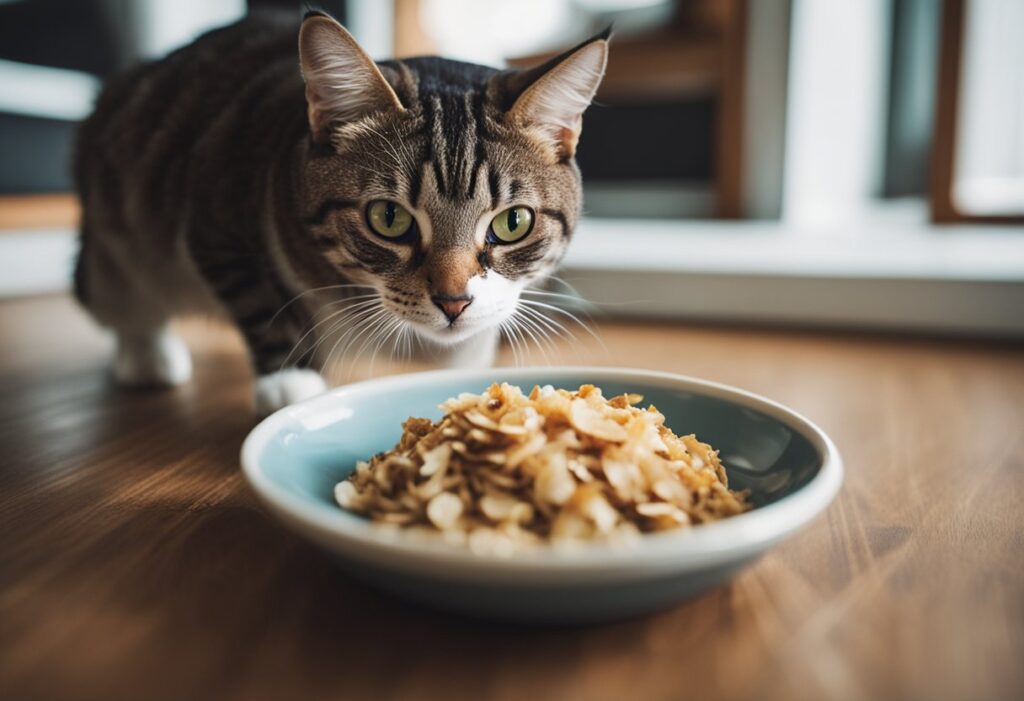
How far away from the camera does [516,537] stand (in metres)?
0.49

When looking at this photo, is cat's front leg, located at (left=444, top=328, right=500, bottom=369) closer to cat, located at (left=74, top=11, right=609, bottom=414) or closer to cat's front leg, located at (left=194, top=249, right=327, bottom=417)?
cat, located at (left=74, top=11, right=609, bottom=414)

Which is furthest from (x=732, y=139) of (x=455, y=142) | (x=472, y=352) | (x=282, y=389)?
(x=282, y=389)

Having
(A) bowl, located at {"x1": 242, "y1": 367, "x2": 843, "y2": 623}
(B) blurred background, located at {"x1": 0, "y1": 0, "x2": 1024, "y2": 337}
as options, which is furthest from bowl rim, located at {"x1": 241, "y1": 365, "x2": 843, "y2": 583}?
(B) blurred background, located at {"x1": 0, "y1": 0, "x2": 1024, "y2": 337}

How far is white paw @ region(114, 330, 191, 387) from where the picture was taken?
1.17 m

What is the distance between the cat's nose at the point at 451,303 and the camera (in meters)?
0.85

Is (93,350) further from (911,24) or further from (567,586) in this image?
(911,24)

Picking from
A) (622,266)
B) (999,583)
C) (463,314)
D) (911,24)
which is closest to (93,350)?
(463,314)

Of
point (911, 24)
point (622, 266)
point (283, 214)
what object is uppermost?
point (911, 24)

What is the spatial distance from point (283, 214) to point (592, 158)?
5.10 feet

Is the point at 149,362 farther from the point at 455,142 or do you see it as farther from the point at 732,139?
the point at 732,139

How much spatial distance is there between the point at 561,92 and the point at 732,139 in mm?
1281

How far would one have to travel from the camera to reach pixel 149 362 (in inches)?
46.3

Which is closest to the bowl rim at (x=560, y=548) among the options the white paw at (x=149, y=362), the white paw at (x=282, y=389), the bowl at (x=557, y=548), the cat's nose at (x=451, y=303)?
the bowl at (x=557, y=548)

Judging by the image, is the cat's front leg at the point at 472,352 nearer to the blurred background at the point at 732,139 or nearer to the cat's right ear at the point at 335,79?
the cat's right ear at the point at 335,79
